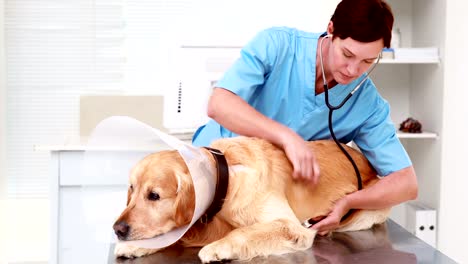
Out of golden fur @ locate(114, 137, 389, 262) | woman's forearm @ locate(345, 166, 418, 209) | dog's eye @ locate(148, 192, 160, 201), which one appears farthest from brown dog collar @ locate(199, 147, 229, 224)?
woman's forearm @ locate(345, 166, 418, 209)

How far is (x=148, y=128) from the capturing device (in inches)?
47.8

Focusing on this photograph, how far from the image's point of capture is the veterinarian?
1.46 m

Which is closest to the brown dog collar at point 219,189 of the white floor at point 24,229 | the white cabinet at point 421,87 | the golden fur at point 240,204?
the golden fur at point 240,204

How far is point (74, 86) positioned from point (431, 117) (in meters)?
2.02

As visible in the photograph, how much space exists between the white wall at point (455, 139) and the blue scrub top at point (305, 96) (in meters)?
1.59

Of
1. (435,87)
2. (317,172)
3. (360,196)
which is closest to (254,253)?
(317,172)

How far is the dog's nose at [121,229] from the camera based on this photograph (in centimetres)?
117

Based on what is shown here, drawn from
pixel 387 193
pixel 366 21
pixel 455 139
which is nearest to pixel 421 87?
pixel 455 139

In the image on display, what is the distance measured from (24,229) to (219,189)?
287cm

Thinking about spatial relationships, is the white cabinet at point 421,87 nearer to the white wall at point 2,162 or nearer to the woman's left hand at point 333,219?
the woman's left hand at point 333,219

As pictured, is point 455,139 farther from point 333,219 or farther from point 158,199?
point 158,199

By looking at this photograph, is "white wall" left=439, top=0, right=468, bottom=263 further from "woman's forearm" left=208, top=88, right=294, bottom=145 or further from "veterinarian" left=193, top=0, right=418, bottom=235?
"woman's forearm" left=208, top=88, right=294, bottom=145

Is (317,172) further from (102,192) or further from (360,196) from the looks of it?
(102,192)

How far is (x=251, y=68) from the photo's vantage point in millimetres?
1598
